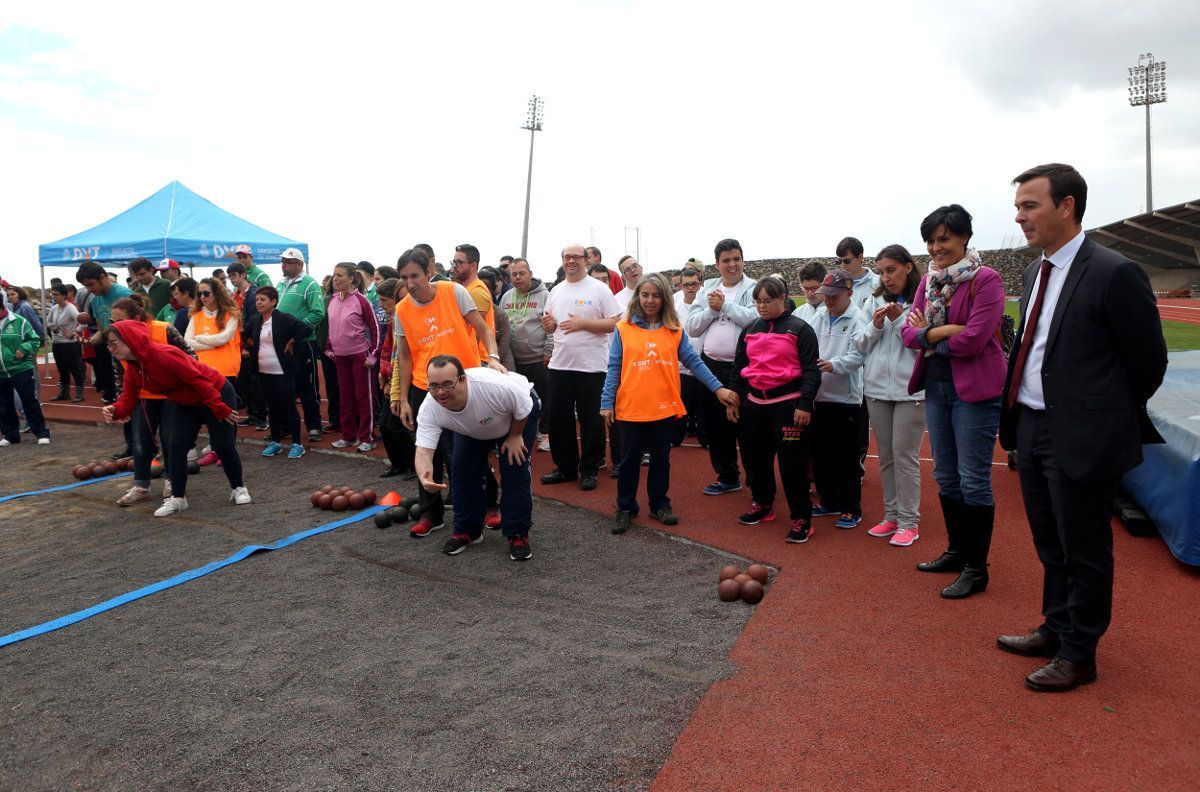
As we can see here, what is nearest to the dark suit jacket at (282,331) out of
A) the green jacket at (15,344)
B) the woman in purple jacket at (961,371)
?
the green jacket at (15,344)

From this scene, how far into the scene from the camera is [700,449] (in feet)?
29.8

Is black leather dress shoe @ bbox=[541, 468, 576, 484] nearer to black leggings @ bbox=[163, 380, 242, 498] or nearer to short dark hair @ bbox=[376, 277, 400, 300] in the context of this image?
short dark hair @ bbox=[376, 277, 400, 300]

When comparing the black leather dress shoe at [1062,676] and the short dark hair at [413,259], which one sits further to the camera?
the short dark hair at [413,259]

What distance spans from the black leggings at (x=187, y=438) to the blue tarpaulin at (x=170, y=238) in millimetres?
9166

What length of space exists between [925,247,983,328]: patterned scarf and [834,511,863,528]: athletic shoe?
2151 millimetres

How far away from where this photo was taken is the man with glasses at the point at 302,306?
934 cm

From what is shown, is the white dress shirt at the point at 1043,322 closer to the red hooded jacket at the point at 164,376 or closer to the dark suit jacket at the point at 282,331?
the red hooded jacket at the point at 164,376

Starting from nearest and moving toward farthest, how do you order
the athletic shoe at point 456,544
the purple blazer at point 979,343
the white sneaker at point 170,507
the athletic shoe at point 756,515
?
1. the purple blazer at point 979,343
2. the athletic shoe at point 456,544
3. the athletic shoe at point 756,515
4. the white sneaker at point 170,507

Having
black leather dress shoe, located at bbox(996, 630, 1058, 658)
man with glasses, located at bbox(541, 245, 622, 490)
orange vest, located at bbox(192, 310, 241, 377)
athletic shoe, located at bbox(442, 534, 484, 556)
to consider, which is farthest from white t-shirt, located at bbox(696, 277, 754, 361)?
orange vest, located at bbox(192, 310, 241, 377)

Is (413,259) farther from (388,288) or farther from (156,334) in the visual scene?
(156,334)

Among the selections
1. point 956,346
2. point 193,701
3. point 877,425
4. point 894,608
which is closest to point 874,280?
point 877,425

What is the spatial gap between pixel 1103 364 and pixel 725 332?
4237 mm

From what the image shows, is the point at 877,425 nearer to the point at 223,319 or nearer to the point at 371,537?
the point at 371,537

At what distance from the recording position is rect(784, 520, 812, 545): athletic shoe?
5.75m
